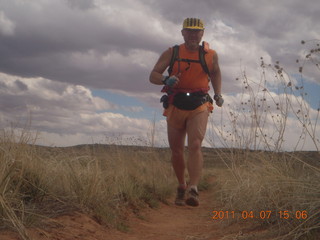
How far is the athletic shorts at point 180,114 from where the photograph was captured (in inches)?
197

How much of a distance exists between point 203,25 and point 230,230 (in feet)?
8.76

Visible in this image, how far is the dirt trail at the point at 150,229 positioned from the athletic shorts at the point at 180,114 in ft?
3.94

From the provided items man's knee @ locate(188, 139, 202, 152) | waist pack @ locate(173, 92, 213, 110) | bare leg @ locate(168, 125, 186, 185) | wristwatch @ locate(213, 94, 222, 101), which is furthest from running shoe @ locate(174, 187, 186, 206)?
wristwatch @ locate(213, 94, 222, 101)

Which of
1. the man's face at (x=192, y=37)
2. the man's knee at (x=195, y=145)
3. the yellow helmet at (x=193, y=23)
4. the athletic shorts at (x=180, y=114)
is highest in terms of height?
the yellow helmet at (x=193, y=23)

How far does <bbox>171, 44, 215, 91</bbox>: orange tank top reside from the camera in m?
5.08

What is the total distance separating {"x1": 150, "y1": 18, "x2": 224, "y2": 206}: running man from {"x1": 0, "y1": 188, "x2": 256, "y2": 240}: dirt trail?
423mm

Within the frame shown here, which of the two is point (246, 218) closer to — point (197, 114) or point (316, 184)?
point (316, 184)

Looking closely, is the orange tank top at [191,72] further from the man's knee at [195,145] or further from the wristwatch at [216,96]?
the man's knee at [195,145]

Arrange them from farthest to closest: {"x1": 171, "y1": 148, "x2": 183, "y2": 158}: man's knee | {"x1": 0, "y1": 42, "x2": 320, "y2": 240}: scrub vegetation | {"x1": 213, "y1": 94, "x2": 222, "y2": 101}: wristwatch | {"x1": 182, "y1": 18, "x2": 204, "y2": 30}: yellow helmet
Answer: {"x1": 171, "y1": 148, "x2": 183, "y2": 158}: man's knee, {"x1": 213, "y1": 94, "x2": 222, "y2": 101}: wristwatch, {"x1": 182, "y1": 18, "x2": 204, "y2": 30}: yellow helmet, {"x1": 0, "y1": 42, "x2": 320, "y2": 240}: scrub vegetation

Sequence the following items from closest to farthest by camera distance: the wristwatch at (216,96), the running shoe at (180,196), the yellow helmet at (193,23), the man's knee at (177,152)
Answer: the yellow helmet at (193,23)
the wristwatch at (216,96)
the man's knee at (177,152)
the running shoe at (180,196)

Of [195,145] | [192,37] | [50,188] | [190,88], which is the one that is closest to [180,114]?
[190,88]

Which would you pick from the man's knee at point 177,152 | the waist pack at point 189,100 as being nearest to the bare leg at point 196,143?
the waist pack at point 189,100

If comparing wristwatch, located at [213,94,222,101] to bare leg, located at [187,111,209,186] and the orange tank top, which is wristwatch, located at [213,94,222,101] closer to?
the orange tank top

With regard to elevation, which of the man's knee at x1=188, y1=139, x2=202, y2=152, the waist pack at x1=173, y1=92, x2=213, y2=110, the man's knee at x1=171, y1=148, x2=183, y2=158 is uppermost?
the waist pack at x1=173, y1=92, x2=213, y2=110
